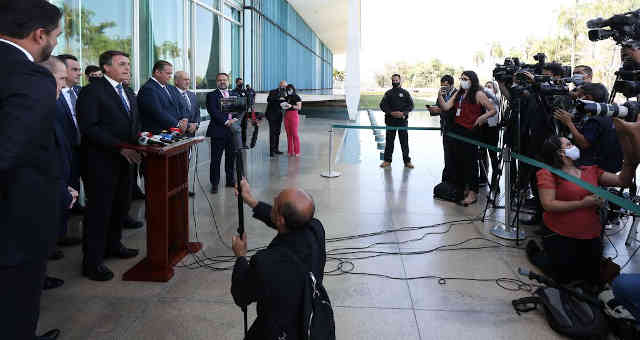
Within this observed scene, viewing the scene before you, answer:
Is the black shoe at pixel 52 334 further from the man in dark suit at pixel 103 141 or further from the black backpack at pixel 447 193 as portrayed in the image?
the black backpack at pixel 447 193

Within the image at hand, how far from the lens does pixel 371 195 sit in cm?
725

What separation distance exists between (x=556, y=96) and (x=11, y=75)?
4.73 meters

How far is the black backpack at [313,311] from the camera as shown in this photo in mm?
1962

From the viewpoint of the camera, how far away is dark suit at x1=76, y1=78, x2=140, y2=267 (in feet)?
12.3

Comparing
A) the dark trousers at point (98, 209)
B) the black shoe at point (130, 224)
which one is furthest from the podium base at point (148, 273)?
the black shoe at point (130, 224)

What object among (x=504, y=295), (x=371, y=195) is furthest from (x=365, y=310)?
(x=371, y=195)

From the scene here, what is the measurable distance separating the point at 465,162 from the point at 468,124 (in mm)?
517

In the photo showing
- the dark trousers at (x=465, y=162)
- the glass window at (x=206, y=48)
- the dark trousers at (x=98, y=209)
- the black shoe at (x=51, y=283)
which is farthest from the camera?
the glass window at (x=206, y=48)

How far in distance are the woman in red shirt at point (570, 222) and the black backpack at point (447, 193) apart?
2645 mm

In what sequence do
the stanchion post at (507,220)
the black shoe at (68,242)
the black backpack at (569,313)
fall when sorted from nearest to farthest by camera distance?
1. the black backpack at (569,313)
2. the black shoe at (68,242)
3. the stanchion post at (507,220)

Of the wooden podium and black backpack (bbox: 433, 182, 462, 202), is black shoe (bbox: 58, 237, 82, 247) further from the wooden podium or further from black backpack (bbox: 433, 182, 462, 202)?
black backpack (bbox: 433, 182, 462, 202)

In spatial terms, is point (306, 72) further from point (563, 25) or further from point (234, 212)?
point (563, 25)

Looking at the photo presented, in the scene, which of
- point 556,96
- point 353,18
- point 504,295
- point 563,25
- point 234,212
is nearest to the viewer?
point 504,295

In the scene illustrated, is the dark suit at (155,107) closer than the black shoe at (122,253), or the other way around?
the black shoe at (122,253)
